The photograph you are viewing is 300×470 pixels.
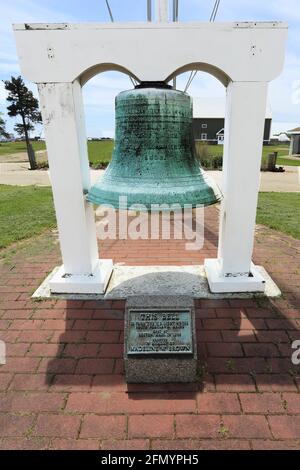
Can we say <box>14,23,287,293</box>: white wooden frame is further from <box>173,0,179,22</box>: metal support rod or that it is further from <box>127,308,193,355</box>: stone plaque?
<box>127,308,193,355</box>: stone plaque

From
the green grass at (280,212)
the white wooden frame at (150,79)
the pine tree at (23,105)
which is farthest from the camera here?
the pine tree at (23,105)

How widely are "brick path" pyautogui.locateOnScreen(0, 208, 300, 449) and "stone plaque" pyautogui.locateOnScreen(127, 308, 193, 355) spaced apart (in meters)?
0.27

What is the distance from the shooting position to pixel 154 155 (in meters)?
2.34

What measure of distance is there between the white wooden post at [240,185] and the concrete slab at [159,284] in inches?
5.3

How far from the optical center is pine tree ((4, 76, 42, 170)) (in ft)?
64.2

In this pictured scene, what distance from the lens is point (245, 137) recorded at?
2.92 meters

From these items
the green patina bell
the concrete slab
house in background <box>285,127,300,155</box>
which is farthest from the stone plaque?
house in background <box>285,127,300,155</box>

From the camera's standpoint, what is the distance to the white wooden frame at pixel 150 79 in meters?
2.49

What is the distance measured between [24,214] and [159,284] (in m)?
4.87

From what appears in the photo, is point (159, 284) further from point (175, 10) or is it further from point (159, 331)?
point (175, 10)

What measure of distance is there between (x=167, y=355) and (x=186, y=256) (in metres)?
2.44

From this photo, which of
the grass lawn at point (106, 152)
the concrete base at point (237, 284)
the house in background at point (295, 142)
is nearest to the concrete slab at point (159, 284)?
the concrete base at point (237, 284)

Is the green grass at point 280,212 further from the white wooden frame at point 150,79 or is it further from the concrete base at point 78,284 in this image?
the concrete base at point 78,284

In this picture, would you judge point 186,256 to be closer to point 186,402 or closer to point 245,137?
point 245,137
